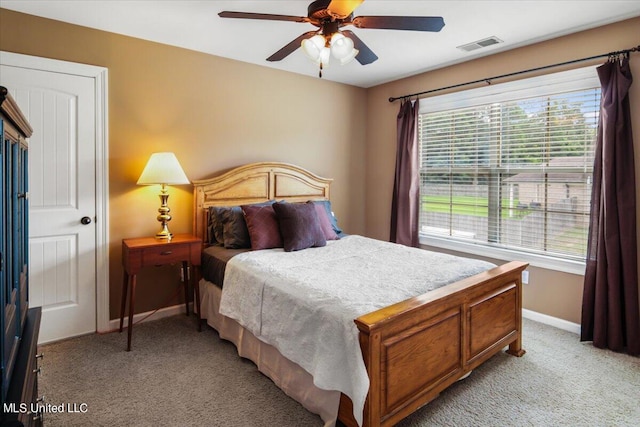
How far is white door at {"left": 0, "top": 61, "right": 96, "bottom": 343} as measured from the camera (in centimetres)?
282

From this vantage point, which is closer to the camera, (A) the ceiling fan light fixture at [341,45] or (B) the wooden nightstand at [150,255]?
(A) the ceiling fan light fixture at [341,45]

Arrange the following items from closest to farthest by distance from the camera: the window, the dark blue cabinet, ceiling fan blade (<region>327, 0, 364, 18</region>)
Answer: the dark blue cabinet
ceiling fan blade (<region>327, 0, 364, 18</region>)
the window

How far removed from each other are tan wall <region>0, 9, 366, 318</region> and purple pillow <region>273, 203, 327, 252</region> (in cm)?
95

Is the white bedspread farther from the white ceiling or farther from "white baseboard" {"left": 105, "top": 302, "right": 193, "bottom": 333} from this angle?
the white ceiling

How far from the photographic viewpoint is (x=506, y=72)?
356 centimetres

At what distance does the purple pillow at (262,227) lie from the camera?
125 inches

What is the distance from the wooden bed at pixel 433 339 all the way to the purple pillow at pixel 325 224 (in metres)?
1.49

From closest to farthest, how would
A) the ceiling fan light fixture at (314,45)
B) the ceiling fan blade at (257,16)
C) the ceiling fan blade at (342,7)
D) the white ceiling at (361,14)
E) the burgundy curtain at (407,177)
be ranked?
the ceiling fan blade at (342,7) < the ceiling fan blade at (257,16) < the ceiling fan light fixture at (314,45) < the white ceiling at (361,14) < the burgundy curtain at (407,177)

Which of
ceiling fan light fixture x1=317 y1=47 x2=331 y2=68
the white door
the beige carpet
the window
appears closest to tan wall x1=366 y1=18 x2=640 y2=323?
the window

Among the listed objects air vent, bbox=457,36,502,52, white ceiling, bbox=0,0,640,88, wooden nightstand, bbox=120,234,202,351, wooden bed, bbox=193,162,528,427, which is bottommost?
wooden bed, bbox=193,162,528,427

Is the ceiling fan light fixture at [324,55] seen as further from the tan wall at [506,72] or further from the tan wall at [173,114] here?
the tan wall at [506,72]

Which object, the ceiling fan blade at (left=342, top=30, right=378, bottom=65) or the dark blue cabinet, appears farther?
the ceiling fan blade at (left=342, top=30, right=378, bottom=65)

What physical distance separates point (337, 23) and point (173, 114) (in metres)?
1.92

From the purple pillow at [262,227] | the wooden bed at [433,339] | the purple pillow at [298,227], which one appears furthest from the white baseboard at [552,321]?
the purple pillow at [262,227]
